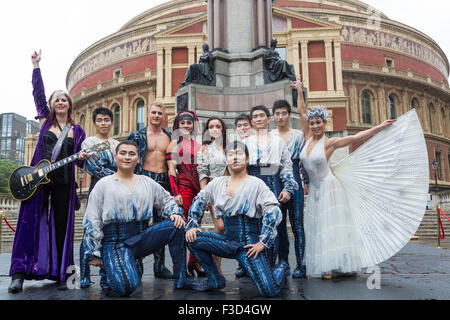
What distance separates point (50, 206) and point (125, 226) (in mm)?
1077

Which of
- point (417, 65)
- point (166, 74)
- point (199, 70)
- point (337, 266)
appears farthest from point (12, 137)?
point (337, 266)

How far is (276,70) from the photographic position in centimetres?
862

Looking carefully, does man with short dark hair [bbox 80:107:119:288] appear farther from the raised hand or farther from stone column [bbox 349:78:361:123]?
stone column [bbox 349:78:361:123]

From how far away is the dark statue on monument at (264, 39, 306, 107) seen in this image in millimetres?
8539

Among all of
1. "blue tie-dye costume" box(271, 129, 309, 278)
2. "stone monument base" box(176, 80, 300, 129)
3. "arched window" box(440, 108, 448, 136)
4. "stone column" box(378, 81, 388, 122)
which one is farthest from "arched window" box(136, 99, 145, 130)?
"blue tie-dye costume" box(271, 129, 309, 278)

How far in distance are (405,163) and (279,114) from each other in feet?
4.59

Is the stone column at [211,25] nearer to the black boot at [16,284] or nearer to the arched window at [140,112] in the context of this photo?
the black boot at [16,284]

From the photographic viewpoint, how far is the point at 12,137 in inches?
3214

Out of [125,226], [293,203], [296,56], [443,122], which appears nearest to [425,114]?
[443,122]

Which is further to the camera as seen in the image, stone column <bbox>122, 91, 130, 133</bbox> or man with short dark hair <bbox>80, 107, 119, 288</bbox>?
stone column <bbox>122, 91, 130, 133</bbox>

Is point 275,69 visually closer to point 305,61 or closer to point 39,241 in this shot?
point 39,241

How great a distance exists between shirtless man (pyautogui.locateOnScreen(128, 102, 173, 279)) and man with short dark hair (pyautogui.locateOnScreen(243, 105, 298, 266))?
1009mm

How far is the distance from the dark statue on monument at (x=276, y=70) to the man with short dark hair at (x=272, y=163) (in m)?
4.69

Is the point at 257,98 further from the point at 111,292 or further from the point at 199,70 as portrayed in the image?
the point at 111,292
